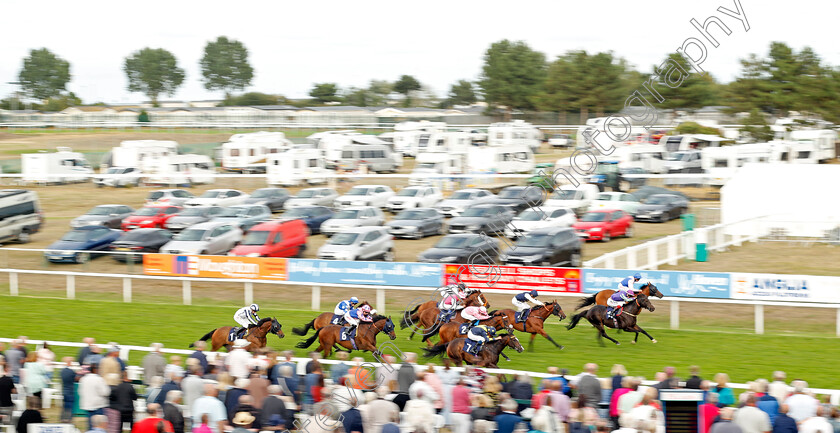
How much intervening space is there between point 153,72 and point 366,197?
271 feet

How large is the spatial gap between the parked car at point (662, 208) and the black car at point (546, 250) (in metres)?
7.95

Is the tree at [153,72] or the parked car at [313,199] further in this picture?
the tree at [153,72]

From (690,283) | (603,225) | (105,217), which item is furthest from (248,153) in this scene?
(690,283)

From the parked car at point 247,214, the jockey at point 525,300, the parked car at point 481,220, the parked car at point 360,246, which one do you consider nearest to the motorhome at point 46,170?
the parked car at point 247,214

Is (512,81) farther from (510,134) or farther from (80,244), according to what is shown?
(80,244)

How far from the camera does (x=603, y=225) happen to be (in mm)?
25531

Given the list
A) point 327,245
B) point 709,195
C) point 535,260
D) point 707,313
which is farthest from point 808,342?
point 709,195

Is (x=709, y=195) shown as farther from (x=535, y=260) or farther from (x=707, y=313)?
(x=707, y=313)

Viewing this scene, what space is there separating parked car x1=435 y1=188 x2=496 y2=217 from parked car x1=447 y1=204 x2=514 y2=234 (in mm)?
1639

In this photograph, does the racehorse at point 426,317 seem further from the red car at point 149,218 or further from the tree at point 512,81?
the tree at point 512,81

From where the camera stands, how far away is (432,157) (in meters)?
37.7

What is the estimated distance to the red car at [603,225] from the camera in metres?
25.4

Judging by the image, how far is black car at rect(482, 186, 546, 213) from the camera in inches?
1143

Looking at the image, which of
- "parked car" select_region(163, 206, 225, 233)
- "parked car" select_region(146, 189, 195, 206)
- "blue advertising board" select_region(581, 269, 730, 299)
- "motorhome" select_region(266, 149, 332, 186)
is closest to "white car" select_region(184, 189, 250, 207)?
"parked car" select_region(146, 189, 195, 206)
